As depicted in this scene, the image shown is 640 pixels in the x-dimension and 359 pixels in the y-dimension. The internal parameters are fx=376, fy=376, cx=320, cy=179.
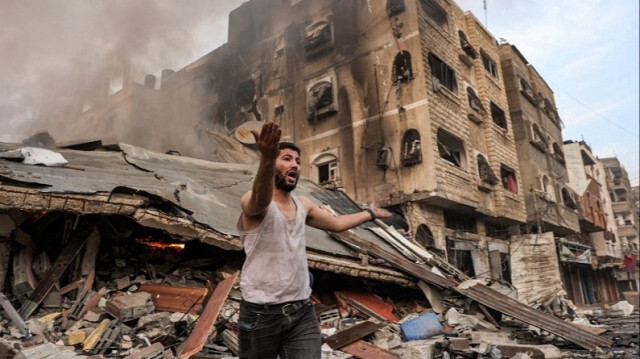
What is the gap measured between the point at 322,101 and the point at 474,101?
6492 mm

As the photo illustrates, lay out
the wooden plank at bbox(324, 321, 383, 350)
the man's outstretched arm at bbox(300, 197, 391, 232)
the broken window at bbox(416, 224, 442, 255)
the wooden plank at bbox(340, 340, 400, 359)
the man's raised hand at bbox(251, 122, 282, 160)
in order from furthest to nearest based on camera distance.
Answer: the broken window at bbox(416, 224, 442, 255), the wooden plank at bbox(324, 321, 383, 350), the wooden plank at bbox(340, 340, 400, 359), the man's outstretched arm at bbox(300, 197, 391, 232), the man's raised hand at bbox(251, 122, 282, 160)

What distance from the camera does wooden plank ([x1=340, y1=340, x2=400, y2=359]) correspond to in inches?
173

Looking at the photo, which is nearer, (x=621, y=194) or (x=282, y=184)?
(x=282, y=184)

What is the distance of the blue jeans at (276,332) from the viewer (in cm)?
198

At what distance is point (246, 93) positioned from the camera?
18688mm

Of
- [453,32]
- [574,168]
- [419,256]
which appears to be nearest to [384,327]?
[419,256]

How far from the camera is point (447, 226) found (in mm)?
13891

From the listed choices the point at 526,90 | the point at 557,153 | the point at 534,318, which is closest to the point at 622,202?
the point at 557,153

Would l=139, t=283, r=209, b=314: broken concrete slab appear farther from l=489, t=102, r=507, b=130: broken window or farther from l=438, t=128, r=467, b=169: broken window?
l=489, t=102, r=507, b=130: broken window

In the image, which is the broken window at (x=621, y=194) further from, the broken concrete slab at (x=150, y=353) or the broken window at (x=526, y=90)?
the broken concrete slab at (x=150, y=353)

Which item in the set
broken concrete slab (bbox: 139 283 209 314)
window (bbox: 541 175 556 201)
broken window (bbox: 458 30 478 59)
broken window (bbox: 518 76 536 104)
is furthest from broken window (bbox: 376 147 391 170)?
broken window (bbox: 518 76 536 104)

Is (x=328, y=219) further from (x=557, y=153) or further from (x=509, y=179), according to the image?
(x=557, y=153)

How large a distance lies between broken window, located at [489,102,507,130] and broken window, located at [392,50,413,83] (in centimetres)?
674

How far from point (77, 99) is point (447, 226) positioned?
15.1 meters
